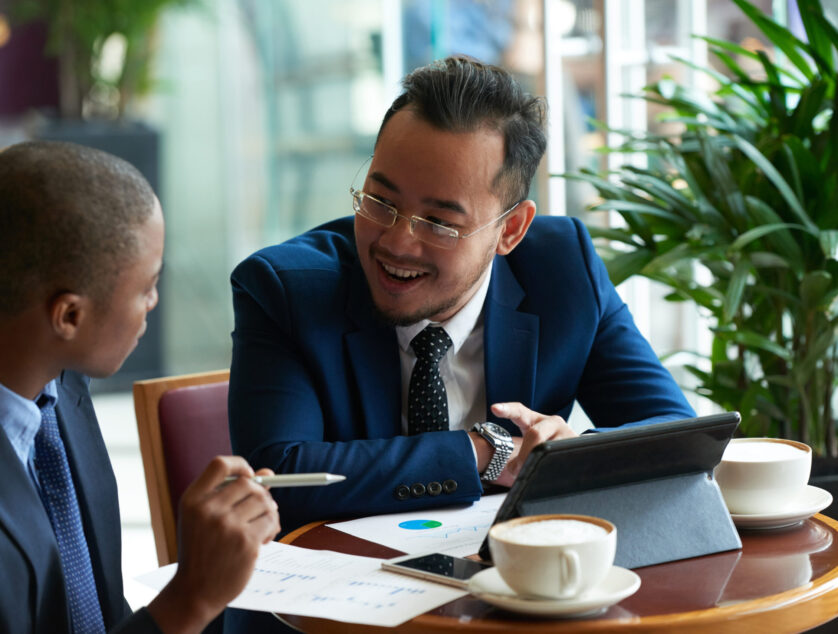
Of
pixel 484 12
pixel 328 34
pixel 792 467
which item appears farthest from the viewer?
pixel 328 34

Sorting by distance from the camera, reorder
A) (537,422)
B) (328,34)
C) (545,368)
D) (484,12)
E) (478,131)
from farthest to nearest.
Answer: (328,34), (484,12), (545,368), (478,131), (537,422)

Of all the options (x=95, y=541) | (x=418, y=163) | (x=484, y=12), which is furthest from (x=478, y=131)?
(x=484, y=12)

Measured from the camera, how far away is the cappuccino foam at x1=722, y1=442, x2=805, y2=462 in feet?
4.38

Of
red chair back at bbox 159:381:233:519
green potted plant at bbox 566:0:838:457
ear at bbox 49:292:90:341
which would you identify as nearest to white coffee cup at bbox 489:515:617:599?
ear at bbox 49:292:90:341

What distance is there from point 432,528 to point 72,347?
0.53 metres

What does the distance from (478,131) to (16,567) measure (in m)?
0.91

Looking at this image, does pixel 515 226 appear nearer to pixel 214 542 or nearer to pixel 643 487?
pixel 643 487

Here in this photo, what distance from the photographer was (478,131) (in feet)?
5.37

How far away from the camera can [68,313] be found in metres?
1.09

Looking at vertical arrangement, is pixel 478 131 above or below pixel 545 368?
above

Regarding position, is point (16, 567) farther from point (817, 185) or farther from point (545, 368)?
point (817, 185)

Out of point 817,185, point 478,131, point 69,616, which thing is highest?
point 478,131

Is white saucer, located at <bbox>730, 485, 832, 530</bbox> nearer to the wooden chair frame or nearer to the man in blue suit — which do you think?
the man in blue suit

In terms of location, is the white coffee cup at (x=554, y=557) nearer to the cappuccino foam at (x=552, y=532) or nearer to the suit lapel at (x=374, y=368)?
the cappuccino foam at (x=552, y=532)
